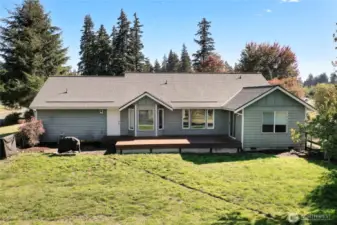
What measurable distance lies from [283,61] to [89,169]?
149 ft

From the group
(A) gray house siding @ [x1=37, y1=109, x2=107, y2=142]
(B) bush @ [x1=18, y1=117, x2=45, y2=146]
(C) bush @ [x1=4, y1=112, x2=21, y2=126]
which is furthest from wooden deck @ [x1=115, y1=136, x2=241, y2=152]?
(C) bush @ [x1=4, y1=112, x2=21, y2=126]

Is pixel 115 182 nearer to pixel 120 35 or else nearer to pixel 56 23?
pixel 56 23

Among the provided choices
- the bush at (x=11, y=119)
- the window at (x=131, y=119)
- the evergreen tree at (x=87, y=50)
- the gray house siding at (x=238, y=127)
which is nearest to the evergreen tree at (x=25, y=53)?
the bush at (x=11, y=119)

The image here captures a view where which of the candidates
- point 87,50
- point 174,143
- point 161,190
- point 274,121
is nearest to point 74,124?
point 174,143

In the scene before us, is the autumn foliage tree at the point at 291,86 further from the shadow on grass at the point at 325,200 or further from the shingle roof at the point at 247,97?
the shadow on grass at the point at 325,200

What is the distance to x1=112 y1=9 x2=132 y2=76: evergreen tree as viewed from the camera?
48406 mm

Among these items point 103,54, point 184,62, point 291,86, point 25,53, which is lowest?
point 291,86

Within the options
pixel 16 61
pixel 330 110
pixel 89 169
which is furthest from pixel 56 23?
pixel 330 110

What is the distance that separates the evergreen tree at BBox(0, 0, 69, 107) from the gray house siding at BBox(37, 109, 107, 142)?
13.7 m

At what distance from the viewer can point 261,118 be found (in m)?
15.8

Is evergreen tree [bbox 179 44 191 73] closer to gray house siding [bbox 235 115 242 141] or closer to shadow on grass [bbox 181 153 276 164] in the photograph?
gray house siding [bbox 235 115 242 141]

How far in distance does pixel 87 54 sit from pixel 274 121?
4272cm

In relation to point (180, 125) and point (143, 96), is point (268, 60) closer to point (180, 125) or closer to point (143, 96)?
point (180, 125)

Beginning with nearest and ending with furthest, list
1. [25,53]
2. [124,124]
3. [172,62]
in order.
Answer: [124,124]
[25,53]
[172,62]
